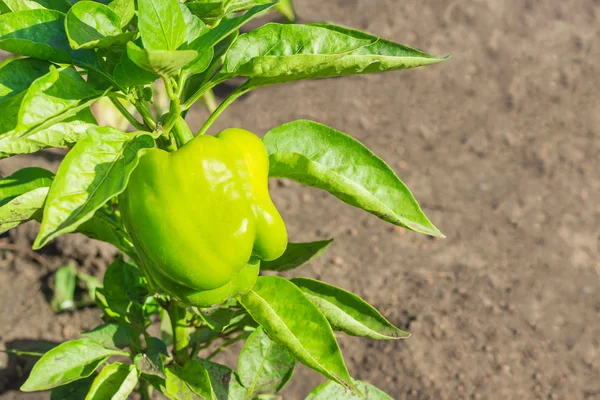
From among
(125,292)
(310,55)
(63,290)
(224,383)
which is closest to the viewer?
(310,55)

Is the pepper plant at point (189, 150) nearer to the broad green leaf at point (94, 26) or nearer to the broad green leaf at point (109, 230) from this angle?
Result: the broad green leaf at point (94, 26)

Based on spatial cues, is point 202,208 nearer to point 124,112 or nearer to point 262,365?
point 124,112

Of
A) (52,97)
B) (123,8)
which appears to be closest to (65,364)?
(52,97)

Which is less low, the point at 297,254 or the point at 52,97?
the point at 52,97

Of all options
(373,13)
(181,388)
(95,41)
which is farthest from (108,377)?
(373,13)

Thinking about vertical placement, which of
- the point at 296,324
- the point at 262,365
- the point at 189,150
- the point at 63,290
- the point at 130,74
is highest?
the point at 130,74

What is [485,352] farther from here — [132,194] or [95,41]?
[95,41]

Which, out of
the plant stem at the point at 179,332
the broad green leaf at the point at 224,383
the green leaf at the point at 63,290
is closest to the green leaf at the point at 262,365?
the broad green leaf at the point at 224,383
